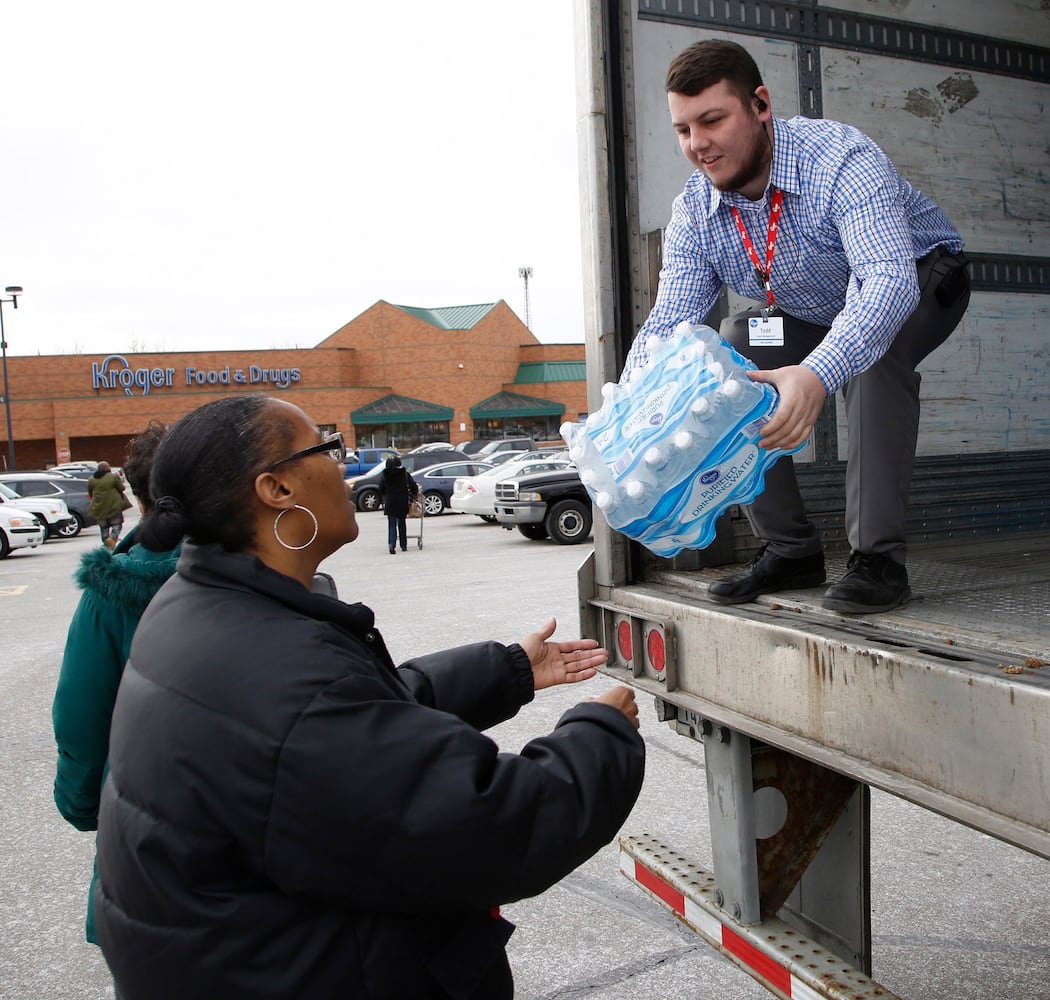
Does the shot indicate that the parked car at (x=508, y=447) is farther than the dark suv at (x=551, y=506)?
Yes

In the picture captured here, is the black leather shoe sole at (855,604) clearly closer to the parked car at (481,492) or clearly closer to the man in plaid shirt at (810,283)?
the man in plaid shirt at (810,283)

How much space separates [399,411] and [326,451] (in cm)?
5830

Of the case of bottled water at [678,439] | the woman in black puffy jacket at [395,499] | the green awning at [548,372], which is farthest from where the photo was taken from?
the green awning at [548,372]

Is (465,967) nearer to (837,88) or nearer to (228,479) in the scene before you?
(228,479)

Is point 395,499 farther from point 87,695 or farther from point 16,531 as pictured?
point 87,695

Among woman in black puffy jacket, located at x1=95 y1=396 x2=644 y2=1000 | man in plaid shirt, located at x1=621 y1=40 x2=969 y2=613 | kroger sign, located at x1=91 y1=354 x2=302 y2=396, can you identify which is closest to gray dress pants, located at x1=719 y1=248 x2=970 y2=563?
man in plaid shirt, located at x1=621 y1=40 x2=969 y2=613

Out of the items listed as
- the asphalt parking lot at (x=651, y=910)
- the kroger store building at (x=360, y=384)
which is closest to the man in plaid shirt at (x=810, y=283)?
the asphalt parking lot at (x=651, y=910)

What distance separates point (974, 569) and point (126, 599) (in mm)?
2450

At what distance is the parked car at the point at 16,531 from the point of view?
19.4m

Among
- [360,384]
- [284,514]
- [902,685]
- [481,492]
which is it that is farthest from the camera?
[360,384]

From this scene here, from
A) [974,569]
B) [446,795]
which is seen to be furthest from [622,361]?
[446,795]

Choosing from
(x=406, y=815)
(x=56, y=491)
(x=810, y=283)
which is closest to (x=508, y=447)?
(x=56, y=491)

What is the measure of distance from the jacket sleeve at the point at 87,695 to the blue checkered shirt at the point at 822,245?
1.53 meters

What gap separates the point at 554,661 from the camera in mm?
2285
